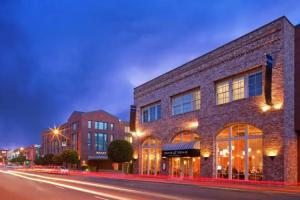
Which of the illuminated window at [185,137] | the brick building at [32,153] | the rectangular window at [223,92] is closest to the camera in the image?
the rectangular window at [223,92]

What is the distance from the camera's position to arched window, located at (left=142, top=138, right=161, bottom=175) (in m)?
54.1

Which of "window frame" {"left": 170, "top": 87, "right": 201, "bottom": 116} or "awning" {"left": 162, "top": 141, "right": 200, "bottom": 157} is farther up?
"window frame" {"left": 170, "top": 87, "right": 201, "bottom": 116}

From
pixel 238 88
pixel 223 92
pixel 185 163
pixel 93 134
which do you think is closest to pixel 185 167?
pixel 185 163

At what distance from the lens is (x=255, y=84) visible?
1452 inches

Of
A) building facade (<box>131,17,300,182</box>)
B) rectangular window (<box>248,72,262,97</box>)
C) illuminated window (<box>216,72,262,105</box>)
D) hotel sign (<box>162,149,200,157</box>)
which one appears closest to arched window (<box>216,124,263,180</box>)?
building facade (<box>131,17,300,182</box>)

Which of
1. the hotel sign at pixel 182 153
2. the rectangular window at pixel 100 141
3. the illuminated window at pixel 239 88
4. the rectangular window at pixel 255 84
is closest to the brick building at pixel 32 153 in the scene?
the rectangular window at pixel 100 141

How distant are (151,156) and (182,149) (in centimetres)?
1079

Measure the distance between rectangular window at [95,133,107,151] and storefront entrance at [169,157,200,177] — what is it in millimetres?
60729

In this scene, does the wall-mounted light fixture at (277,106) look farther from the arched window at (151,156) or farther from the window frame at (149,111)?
the arched window at (151,156)

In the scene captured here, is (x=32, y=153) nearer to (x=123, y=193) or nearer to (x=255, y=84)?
(x=255, y=84)

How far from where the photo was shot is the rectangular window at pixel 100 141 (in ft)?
356

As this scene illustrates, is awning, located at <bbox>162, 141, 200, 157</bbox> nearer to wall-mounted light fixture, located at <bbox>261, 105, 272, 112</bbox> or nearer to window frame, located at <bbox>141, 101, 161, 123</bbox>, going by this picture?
window frame, located at <bbox>141, 101, 161, 123</bbox>

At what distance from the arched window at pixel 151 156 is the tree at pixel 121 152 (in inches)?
312

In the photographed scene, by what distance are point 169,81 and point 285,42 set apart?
1982 cm
